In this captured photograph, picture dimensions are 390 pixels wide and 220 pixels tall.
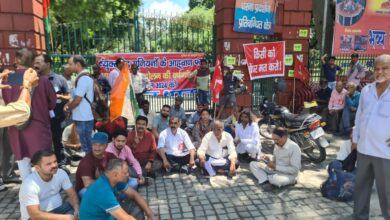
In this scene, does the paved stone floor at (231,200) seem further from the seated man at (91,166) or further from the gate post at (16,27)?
the gate post at (16,27)

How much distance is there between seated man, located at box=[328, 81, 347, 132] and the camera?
7668 mm

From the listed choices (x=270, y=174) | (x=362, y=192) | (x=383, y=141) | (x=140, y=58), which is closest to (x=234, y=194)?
(x=270, y=174)

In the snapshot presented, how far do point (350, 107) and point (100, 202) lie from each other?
639cm

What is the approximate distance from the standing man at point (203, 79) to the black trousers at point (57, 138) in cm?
381

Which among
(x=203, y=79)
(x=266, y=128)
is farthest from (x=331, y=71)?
(x=203, y=79)

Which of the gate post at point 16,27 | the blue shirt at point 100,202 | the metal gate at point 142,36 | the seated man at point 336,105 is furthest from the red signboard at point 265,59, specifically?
the blue shirt at point 100,202

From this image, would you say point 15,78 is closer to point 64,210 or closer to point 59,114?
point 64,210

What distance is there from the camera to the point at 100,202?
9.16 feet

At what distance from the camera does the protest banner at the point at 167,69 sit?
26.6ft

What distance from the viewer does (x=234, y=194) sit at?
4.65m

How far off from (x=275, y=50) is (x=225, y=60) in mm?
1393

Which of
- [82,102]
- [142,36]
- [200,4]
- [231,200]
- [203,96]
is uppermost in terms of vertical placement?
[200,4]

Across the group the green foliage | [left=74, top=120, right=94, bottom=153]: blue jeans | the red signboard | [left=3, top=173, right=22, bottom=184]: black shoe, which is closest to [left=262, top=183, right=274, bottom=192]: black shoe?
[left=74, top=120, right=94, bottom=153]: blue jeans

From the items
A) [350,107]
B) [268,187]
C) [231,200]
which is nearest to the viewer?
[231,200]
